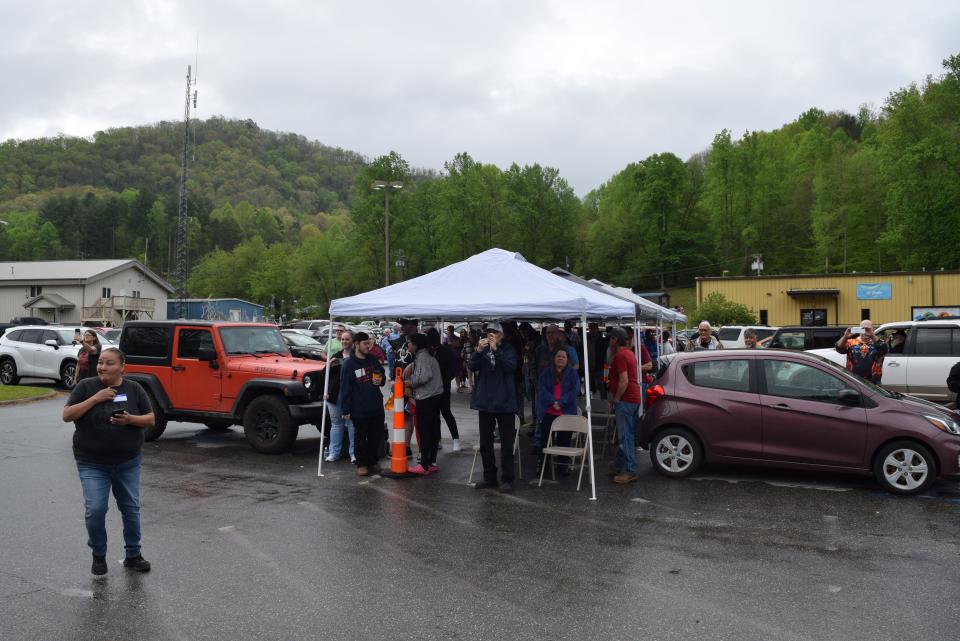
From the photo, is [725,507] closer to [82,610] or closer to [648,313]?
[648,313]

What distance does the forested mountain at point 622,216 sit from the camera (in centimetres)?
5012

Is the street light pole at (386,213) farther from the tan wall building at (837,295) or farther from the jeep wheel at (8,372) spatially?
the tan wall building at (837,295)

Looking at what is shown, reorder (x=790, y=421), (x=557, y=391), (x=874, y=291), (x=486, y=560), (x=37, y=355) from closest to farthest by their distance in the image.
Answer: (x=486, y=560) < (x=790, y=421) < (x=557, y=391) < (x=37, y=355) < (x=874, y=291)

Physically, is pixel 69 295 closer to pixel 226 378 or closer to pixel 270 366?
pixel 226 378

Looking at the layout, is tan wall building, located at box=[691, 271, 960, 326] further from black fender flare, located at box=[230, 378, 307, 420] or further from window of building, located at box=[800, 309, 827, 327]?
black fender flare, located at box=[230, 378, 307, 420]

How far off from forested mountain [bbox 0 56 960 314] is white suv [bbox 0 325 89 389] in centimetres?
3974

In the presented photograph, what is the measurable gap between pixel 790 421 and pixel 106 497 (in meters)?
7.07

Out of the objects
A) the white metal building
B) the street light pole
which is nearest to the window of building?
the street light pole

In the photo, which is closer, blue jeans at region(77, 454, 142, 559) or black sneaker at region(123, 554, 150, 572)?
blue jeans at region(77, 454, 142, 559)

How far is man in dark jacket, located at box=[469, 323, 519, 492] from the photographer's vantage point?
8.27 metres

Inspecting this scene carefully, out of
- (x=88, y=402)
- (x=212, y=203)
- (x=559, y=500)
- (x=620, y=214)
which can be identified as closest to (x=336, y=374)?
(x=559, y=500)

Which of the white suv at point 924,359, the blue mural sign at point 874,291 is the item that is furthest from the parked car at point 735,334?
the blue mural sign at point 874,291

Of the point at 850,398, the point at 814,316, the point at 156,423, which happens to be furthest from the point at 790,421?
the point at 814,316

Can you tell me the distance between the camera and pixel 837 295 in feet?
136
